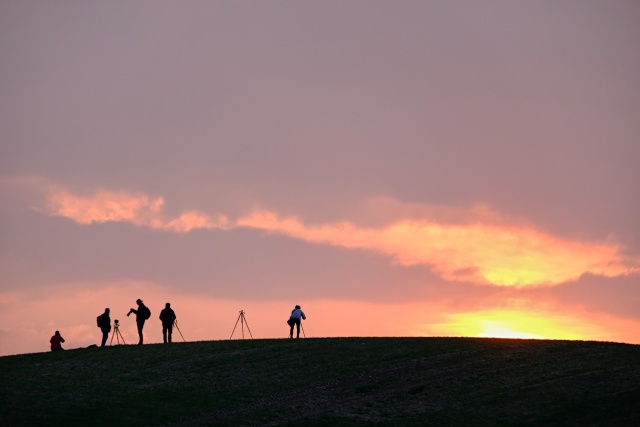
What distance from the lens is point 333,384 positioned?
47938 mm

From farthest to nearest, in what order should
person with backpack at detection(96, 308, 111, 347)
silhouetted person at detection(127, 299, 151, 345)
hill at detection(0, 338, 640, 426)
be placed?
person with backpack at detection(96, 308, 111, 347) → silhouetted person at detection(127, 299, 151, 345) → hill at detection(0, 338, 640, 426)

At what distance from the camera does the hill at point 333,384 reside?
42531 mm

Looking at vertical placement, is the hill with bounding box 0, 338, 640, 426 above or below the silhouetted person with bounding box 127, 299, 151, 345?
below

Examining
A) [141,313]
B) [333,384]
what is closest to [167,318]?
[141,313]

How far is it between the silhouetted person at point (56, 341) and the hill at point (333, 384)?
72.0 inches

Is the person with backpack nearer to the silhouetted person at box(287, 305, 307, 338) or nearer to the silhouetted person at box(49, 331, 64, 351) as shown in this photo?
the silhouetted person at box(49, 331, 64, 351)

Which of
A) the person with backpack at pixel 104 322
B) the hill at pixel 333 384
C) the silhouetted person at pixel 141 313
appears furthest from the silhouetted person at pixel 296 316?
the person with backpack at pixel 104 322

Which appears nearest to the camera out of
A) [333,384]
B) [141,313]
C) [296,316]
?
[333,384]

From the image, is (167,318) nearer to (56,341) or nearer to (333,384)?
(56,341)

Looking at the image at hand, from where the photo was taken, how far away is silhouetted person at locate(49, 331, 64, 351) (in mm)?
60688

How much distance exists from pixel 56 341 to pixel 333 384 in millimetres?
21907

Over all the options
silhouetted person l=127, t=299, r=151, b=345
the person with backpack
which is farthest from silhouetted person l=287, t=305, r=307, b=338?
the person with backpack

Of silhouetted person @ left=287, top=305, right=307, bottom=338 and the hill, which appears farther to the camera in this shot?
silhouetted person @ left=287, top=305, right=307, bottom=338

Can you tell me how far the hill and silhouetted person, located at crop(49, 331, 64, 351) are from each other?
1830mm
